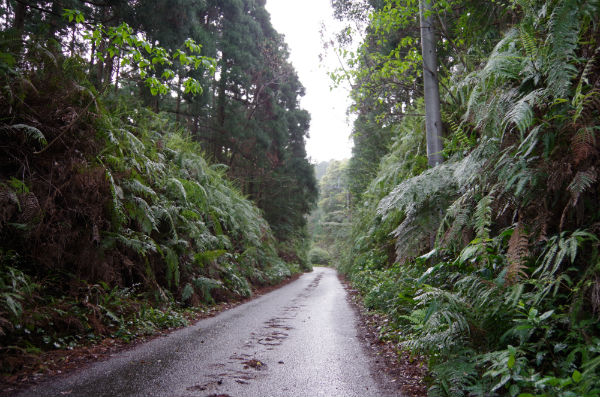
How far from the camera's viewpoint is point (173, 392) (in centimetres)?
266

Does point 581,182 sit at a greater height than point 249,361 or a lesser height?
greater

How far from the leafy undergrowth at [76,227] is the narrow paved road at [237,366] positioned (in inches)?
26.2

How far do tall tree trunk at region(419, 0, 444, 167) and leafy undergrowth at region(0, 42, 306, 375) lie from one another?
4.97 meters

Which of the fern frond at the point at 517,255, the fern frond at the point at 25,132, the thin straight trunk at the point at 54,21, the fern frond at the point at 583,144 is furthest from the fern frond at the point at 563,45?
the thin straight trunk at the point at 54,21

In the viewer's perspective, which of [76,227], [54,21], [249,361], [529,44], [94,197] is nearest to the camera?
[529,44]

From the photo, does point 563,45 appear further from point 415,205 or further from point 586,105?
point 415,205

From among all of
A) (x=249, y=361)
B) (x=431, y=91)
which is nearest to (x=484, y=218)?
(x=249, y=361)

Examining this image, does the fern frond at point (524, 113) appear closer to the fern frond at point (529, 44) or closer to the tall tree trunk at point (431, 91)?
the fern frond at point (529, 44)

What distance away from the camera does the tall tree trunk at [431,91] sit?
5.77 m

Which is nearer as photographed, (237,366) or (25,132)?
(237,366)

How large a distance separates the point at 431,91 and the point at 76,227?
6.00 m

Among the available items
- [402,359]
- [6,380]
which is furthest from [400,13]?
[6,380]

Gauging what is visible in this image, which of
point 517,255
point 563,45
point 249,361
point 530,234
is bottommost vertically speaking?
point 249,361

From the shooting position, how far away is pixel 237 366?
3.37m
